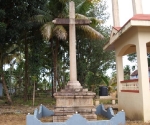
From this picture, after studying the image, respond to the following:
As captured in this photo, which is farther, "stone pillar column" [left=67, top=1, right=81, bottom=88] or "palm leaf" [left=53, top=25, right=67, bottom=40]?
"palm leaf" [left=53, top=25, right=67, bottom=40]

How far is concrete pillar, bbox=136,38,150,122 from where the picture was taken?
768 cm

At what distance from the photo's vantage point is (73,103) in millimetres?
7164

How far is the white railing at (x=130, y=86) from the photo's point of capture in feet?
28.3

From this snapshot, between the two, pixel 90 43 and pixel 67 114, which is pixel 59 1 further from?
pixel 67 114

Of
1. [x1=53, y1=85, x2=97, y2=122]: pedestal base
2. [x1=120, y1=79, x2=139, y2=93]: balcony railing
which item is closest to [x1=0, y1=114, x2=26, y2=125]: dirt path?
[x1=53, y1=85, x2=97, y2=122]: pedestal base

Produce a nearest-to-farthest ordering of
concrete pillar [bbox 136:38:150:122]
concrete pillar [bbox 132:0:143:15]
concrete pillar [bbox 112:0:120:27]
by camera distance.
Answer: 1. concrete pillar [bbox 136:38:150:122]
2. concrete pillar [bbox 132:0:143:15]
3. concrete pillar [bbox 112:0:120:27]

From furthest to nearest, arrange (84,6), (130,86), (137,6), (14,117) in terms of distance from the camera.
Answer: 1. (84,6)
2. (137,6)
3. (14,117)
4. (130,86)

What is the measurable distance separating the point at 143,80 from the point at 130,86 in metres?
1.54

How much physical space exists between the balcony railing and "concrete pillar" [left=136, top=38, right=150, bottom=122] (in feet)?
1.81

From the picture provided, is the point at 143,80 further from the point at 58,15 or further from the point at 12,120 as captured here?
the point at 58,15

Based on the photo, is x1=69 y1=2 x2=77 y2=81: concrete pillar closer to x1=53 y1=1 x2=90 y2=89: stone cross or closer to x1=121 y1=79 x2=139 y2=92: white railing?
x1=53 y1=1 x2=90 y2=89: stone cross

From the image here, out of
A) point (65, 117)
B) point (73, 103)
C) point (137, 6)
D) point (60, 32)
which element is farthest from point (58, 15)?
point (65, 117)

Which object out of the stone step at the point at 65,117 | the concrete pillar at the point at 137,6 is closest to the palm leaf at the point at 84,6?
Answer: the concrete pillar at the point at 137,6

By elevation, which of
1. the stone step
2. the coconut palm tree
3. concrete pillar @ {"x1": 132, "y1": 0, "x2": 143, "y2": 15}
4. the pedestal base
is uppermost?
the coconut palm tree
